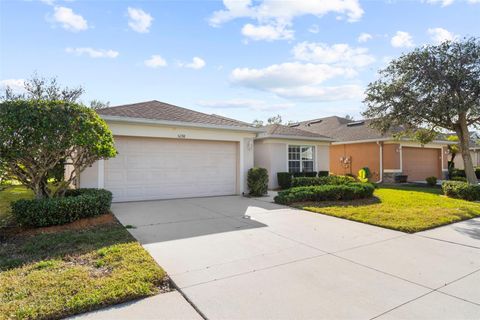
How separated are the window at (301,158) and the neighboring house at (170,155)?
374cm

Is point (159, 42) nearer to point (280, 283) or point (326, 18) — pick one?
point (326, 18)

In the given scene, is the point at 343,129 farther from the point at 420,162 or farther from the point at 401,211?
the point at 401,211

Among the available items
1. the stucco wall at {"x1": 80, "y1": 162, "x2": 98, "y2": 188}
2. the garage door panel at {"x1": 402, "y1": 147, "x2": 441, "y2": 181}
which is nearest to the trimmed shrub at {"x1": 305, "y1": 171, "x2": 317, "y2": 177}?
the garage door panel at {"x1": 402, "y1": 147, "x2": 441, "y2": 181}

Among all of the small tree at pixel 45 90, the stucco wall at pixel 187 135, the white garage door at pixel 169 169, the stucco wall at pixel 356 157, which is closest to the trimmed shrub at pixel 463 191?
the stucco wall at pixel 356 157

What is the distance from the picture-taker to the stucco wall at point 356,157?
1905 cm

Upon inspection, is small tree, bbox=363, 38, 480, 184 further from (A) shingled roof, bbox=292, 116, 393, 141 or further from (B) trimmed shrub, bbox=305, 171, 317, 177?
(B) trimmed shrub, bbox=305, 171, 317, 177

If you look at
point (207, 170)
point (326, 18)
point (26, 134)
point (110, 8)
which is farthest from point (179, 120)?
point (326, 18)

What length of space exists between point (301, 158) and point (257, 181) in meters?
5.14

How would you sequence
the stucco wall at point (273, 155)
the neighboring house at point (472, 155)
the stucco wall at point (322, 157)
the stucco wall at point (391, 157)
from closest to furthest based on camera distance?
the stucco wall at point (273, 155), the stucco wall at point (322, 157), the stucco wall at point (391, 157), the neighboring house at point (472, 155)

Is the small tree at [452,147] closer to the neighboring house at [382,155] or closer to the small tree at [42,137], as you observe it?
the neighboring house at [382,155]

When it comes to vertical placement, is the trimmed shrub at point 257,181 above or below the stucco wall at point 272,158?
below

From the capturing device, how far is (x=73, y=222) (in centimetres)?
672

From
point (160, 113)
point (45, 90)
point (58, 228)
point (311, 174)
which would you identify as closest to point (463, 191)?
point (311, 174)

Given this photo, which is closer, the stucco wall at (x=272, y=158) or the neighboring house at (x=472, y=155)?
the stucco wall at (x=272, y=158)
